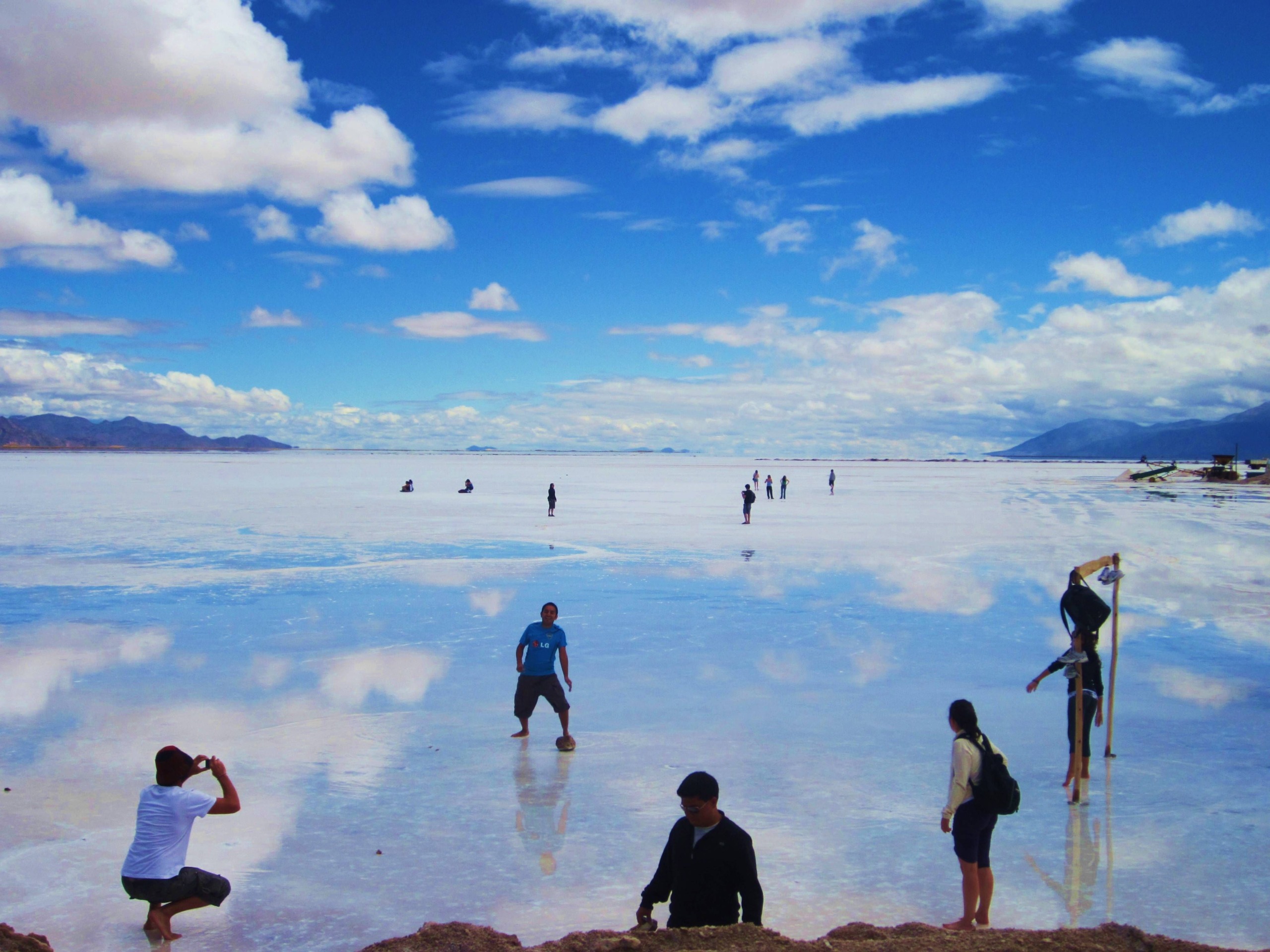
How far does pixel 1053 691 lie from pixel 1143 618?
494 cm

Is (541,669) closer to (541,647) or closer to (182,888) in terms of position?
(541,647)

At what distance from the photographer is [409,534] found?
2619cm

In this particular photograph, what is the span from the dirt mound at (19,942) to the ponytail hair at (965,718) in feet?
15.6

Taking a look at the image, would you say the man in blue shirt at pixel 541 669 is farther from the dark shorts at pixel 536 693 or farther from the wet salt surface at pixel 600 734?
the wet salt surface at pixel 600 734

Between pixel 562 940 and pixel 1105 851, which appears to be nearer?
pixel 562 940

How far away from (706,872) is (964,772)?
72.4 inches

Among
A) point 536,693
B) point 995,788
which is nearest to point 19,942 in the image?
point 536,693

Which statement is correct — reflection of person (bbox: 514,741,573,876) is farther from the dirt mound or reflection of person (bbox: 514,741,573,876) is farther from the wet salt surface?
the dirt mound

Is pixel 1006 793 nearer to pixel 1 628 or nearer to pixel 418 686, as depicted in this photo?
pixel 418 686

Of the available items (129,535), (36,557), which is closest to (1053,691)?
(36,557)

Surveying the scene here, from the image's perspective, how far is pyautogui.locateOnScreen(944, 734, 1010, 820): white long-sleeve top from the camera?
510 cm

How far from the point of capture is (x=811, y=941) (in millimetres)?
4461

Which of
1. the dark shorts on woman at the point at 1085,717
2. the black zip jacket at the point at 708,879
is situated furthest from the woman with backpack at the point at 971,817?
the dark shorts on woman at the point at 1085,717

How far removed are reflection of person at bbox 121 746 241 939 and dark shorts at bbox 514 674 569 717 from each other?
3.42 m
